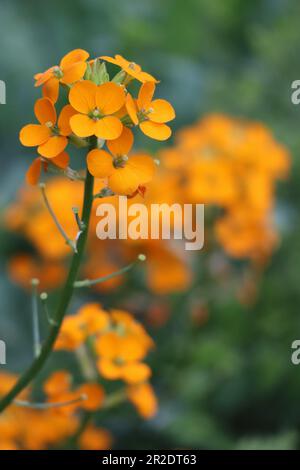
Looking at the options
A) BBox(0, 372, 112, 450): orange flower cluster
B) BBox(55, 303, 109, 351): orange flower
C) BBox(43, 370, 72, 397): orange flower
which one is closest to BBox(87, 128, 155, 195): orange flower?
BBox(55, 303, 109, 351): orange flower

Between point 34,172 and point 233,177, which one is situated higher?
point 233,177

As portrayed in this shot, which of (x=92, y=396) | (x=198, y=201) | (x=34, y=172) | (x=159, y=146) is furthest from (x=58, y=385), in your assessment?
(x=159, y=146)

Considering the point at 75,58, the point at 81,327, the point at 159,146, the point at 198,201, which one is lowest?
the point at 81,327

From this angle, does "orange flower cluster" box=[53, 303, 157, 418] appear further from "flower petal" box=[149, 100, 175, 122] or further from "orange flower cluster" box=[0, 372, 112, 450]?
"flower petal" box=[149, 100, 175, 122]

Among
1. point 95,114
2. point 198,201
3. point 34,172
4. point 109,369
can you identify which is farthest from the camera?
point 198,201

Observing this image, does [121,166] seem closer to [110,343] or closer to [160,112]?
[160,112]

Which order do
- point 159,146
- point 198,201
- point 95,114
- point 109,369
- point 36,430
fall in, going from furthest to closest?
1. point 159,146
2. point 198,201
3. point 36,430
4. point 109,369
5. point 95,114
